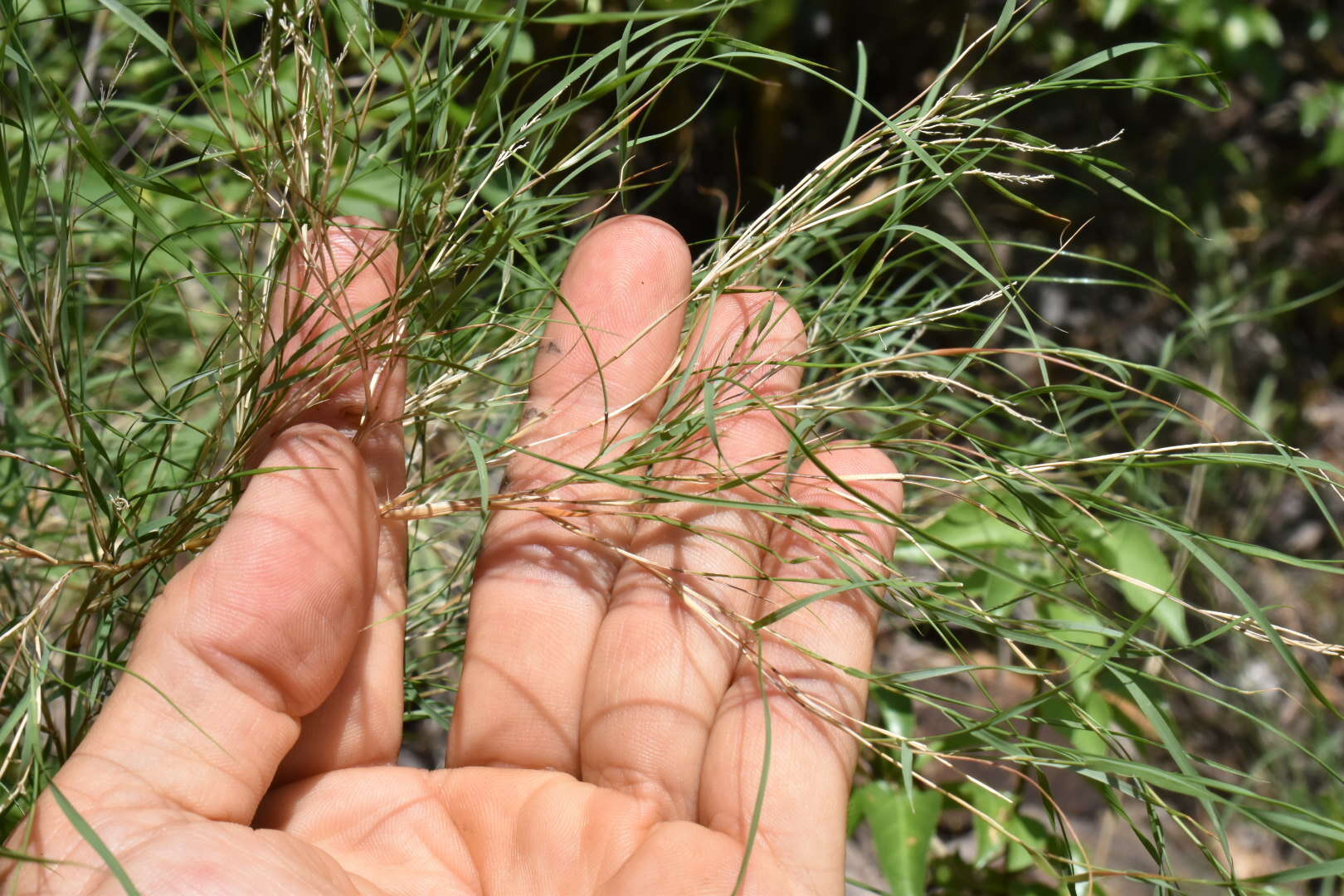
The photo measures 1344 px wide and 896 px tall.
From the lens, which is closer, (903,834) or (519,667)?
(519,667)

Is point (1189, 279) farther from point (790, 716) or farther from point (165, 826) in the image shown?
point (165, 826)

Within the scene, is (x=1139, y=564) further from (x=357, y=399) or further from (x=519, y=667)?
(x=357, y=399)

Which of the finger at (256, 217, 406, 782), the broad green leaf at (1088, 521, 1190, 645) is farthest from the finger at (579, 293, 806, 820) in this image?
the broad green leaf at (1088, 521, 1190, 645)

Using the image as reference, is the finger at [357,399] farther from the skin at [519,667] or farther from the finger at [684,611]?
the finger at [684,611]

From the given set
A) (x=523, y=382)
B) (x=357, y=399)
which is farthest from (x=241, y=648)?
(x=523, y=382)

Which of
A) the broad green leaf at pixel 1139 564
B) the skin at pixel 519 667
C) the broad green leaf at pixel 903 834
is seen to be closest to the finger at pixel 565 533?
the skin at pixel 519 667
